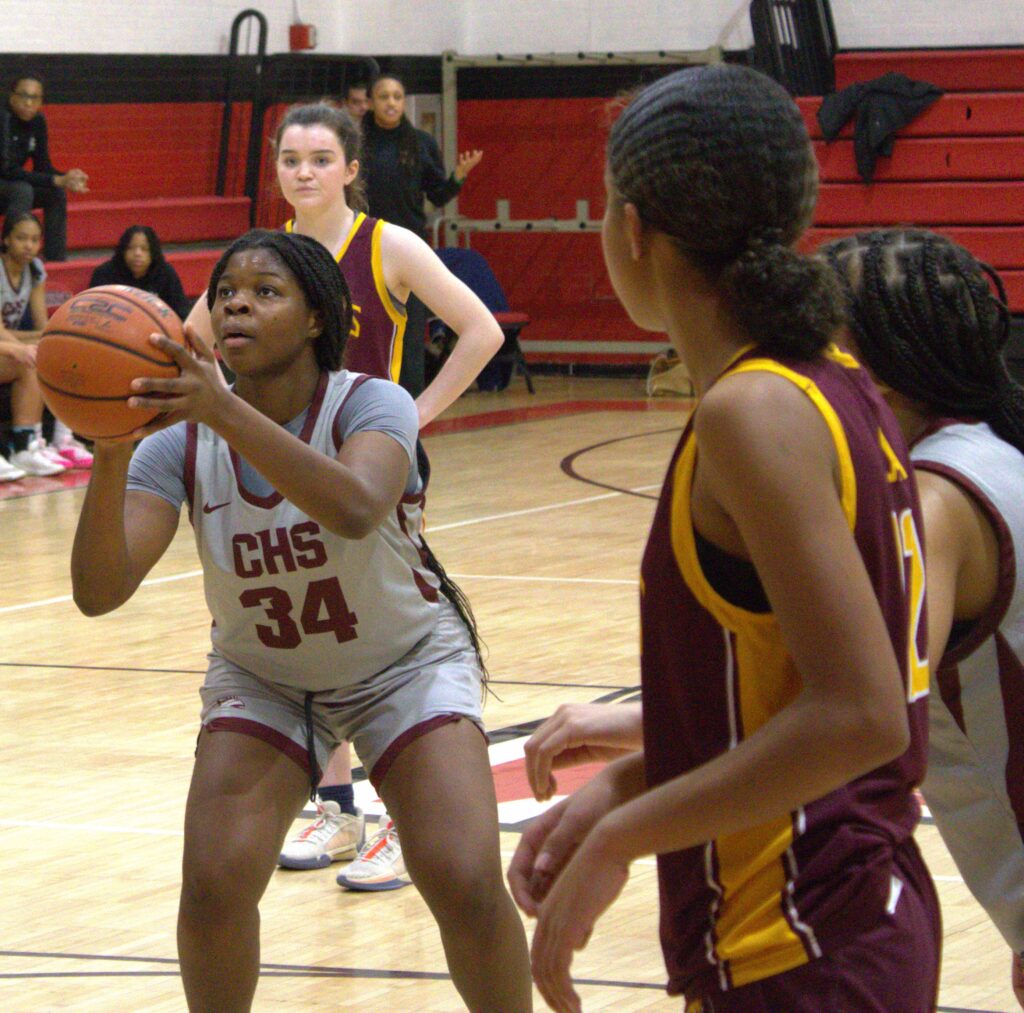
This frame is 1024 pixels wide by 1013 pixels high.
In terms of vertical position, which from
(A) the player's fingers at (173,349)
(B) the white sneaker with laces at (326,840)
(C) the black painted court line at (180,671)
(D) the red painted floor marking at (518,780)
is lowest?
(C) the black painted court line at (180,671)

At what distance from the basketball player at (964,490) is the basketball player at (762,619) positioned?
0.27m

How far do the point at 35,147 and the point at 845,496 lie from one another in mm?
11364

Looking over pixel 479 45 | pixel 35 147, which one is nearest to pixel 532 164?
pixel 479 45

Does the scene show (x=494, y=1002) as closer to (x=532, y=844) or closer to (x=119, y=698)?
(x=532, y=844)

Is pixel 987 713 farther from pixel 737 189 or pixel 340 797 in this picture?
pixel 340 797

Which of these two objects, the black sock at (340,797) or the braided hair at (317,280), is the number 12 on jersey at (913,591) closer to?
the braided hair at (317,280)

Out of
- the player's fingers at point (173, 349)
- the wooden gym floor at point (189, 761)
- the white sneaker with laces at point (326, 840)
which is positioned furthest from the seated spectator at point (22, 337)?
the player's fingers at point (173, 349)

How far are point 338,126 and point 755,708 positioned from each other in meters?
3.23

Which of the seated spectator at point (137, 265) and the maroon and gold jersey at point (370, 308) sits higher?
the maroon and gold jersey at point (370, 308)

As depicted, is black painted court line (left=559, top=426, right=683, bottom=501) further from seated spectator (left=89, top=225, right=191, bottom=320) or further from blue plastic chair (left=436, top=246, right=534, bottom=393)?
seated spectator (left=89, top=225, right=191, bottom=320)

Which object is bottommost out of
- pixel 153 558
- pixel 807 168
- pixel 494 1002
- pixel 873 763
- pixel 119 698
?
pixel 119 698

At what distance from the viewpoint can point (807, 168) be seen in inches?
61.8

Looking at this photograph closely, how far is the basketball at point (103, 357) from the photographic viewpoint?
7.72ft

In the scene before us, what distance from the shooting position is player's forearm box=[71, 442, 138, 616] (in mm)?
2611
